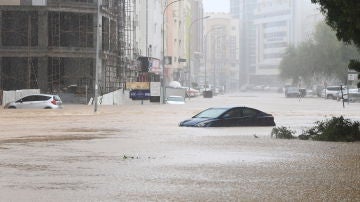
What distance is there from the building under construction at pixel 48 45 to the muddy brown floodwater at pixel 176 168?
3731cm

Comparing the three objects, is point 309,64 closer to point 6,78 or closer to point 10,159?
point 6,78

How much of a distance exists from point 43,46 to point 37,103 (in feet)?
40.8

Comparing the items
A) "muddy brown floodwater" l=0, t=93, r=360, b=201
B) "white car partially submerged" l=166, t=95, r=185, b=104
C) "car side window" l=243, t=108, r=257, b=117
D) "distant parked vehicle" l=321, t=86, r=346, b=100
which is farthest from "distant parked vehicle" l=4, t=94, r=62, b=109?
"distant parked vehicle" l=321, t=86, r=346, b=100

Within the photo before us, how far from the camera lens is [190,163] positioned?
1644 centimetres

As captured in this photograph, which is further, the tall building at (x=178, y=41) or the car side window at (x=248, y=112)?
the tall building at (x=178, y=41)

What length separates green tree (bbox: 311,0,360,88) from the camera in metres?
19.5

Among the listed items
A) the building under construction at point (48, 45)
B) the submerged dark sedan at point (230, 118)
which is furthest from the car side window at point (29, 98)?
the submerged dark sedan at point (230, 118)

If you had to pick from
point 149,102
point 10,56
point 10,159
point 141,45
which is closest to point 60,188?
point 10,159

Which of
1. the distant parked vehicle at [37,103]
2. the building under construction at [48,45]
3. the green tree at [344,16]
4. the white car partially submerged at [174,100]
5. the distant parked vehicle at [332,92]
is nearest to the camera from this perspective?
the green tree at [344,16]

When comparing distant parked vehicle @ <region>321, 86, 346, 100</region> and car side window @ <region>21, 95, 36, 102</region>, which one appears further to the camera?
distant parked vehicle @ <region>321, 86, 346, 100</region>

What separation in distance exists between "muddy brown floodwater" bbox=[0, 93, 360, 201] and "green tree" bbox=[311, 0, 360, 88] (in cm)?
Result: 316

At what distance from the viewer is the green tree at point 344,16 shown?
19.5 m

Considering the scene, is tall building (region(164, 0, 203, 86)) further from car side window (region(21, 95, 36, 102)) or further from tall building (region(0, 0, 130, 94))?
car side window (region(21, 95, 36, 102))

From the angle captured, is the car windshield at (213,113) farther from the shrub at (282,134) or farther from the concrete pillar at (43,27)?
the concrete pillar at (43,27)
